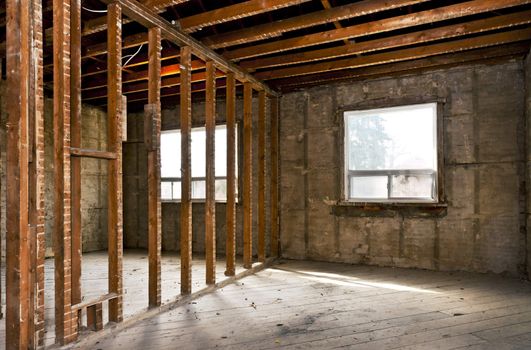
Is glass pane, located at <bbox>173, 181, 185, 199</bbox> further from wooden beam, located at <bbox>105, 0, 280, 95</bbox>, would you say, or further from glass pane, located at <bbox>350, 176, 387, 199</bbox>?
glass pane, located at <bbox>350, 176, 387, 199</bbox>

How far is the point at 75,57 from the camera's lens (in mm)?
2576

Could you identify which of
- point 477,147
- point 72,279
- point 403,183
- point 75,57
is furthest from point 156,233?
point 477,147

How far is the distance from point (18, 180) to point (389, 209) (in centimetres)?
446

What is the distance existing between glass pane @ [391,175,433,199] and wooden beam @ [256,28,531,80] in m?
1.69

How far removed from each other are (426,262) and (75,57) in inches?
188

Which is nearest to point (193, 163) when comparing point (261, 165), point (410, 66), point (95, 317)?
point (261, 165)

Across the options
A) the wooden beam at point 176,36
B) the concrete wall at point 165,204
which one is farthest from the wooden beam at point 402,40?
the concrete wall at point 165,204

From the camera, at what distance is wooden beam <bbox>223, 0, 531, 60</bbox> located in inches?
130

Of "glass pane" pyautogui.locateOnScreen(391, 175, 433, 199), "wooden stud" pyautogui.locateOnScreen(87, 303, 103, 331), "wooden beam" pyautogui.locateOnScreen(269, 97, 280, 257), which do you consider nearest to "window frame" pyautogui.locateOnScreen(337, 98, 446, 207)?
"glass pane" pyautogui.locateOnScreen(391, 175, 433, 199)

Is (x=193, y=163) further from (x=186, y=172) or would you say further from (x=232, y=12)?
(x=232, y=12)

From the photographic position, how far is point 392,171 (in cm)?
527

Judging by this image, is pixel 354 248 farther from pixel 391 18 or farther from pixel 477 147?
pixel 391 18

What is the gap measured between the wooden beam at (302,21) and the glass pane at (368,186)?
2631mm

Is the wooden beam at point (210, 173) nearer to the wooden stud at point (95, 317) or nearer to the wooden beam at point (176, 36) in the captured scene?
the wooden beam at point (176, 36)
